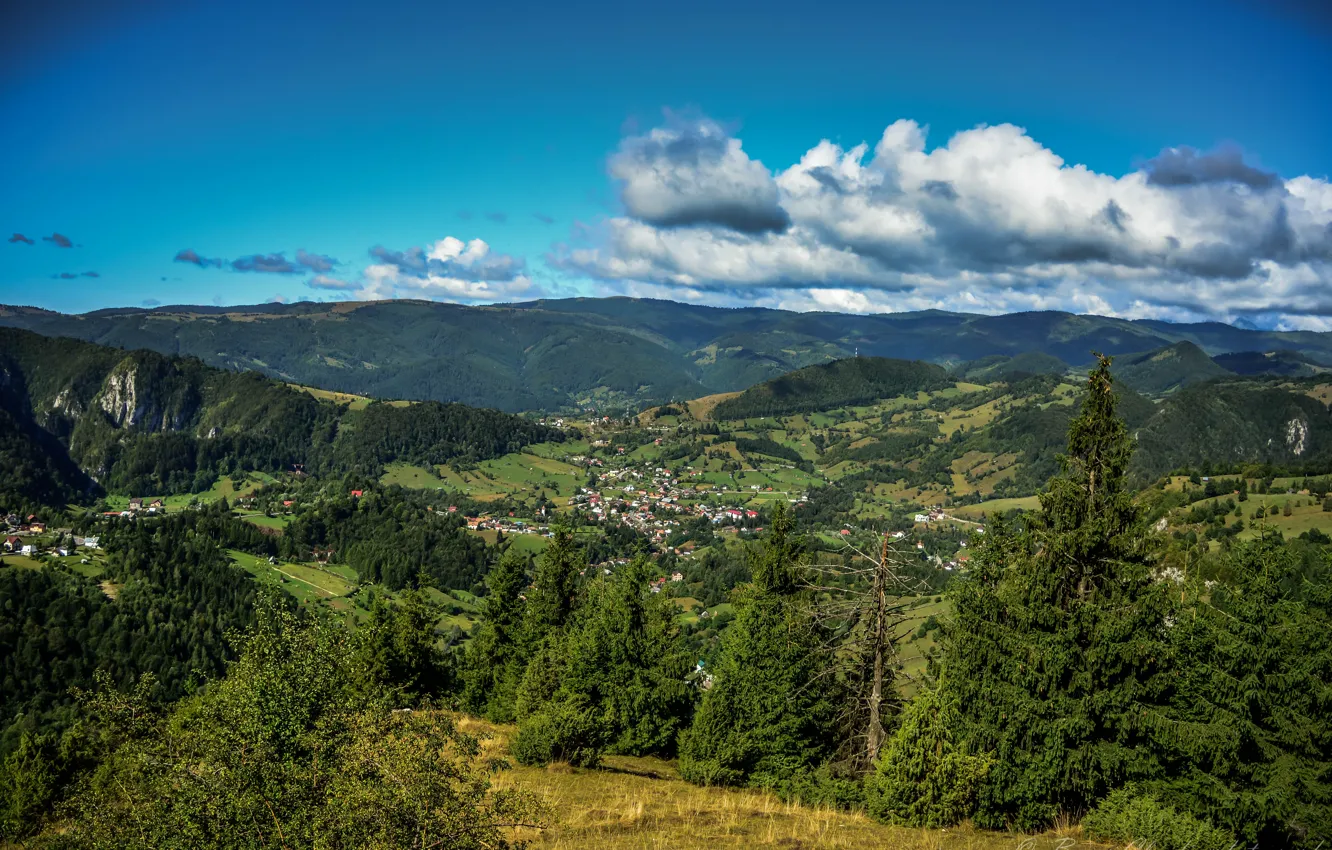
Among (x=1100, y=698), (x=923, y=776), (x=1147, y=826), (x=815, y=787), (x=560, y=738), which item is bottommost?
(x=560, y=738)

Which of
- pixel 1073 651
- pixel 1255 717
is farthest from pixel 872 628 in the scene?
pixel 1255 717

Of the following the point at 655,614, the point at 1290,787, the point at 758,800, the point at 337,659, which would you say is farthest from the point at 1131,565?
the point at 337,659

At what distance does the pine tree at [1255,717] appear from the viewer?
20172 mm

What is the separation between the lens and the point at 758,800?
22.6 metres

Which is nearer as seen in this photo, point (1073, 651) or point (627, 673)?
point (1073, 651)

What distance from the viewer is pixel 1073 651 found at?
21.0 meters

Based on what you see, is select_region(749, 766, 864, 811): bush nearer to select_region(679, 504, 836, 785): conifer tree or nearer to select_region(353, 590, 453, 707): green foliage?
select_region(679, 504, 836, 785): conifer tree

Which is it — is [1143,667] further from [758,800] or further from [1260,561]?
[758,800]

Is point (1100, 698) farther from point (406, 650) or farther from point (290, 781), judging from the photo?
point (406, 650)

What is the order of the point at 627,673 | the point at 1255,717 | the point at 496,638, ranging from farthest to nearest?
1. the point at 496,638
2. the point at 627,673
3. the point at 1255,717

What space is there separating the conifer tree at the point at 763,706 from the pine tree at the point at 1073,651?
6.23 m

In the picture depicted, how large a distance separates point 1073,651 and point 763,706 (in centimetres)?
1091

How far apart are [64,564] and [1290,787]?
480 ft

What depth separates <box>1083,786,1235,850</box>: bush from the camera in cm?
1538
